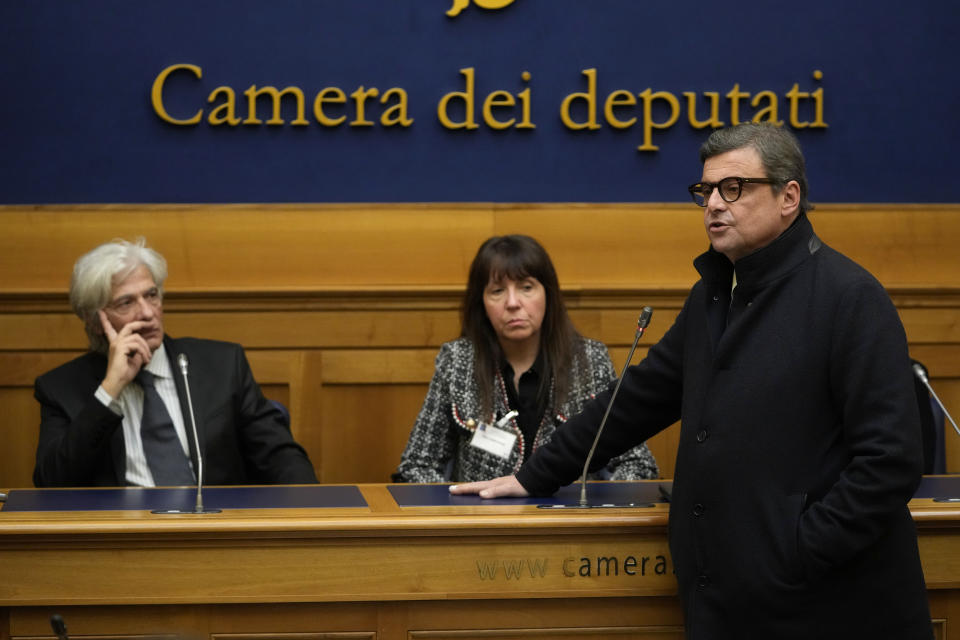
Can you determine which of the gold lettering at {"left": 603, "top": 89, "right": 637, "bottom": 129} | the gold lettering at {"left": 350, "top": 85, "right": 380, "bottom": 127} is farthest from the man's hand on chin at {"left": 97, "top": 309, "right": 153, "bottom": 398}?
the gold lettering at {"left": 603, "top": 89, "right": 637, "bottom": 129}

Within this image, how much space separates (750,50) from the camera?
13.6ft

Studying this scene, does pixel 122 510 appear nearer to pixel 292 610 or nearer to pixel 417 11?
pixel 292 610

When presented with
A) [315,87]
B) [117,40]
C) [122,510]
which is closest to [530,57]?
[315,87]

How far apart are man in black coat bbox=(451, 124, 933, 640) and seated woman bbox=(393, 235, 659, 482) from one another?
1.03m

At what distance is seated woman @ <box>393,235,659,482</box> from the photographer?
3186mm

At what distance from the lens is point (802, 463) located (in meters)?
1.99

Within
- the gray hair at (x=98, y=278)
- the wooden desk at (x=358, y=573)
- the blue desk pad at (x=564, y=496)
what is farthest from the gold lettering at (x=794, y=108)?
the gray hair at (x=98, y=278)

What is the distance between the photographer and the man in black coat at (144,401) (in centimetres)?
307

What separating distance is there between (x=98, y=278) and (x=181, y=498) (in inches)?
39.2

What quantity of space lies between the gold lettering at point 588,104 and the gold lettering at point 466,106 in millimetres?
324

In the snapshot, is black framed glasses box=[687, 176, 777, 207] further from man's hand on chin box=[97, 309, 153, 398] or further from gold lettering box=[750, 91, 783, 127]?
gold lettering box=[750, 91, 783, 127]

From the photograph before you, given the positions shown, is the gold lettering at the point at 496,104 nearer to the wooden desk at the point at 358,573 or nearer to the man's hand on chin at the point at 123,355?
the man's hand on chin at the point at 123,355

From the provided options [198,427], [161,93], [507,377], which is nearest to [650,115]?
[507,377]

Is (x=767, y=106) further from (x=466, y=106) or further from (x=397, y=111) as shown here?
(x=397, y=111)
